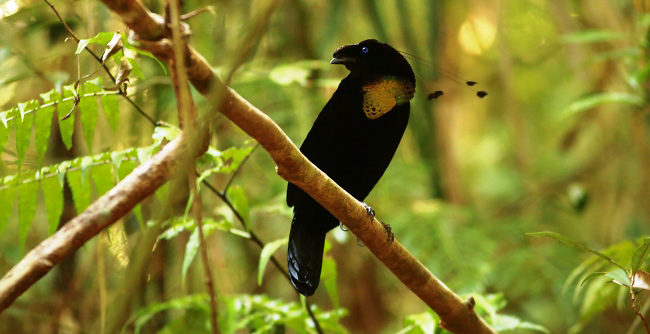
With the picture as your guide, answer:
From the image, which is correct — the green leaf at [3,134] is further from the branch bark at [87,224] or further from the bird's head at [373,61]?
the bird's head at [373,61]

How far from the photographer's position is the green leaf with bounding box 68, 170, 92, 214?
1420mm

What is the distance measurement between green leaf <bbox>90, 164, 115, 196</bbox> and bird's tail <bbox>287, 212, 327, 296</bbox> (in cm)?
54

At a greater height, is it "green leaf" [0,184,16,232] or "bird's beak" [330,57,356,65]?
"bird's beak" [330,57,356,65]

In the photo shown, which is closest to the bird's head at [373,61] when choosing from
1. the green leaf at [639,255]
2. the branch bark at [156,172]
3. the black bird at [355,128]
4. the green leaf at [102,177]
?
the black bird at [355,128]

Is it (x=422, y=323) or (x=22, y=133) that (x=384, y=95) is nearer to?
(x=422, y=323)

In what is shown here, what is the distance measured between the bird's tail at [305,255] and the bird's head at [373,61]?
0.46 m

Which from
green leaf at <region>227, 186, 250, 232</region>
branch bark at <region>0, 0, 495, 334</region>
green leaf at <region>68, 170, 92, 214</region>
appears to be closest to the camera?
branch bark at <region>0, 0, 495, 334</region>

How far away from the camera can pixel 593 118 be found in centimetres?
392

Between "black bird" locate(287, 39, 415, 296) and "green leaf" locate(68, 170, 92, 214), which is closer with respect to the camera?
"green leaf" locate(68, 170, 92, 214)

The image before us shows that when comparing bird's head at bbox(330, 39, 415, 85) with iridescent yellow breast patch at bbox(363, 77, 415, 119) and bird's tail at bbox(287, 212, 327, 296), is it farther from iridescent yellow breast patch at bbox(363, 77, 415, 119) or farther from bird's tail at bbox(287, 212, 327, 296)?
bird's tail at bbox(287, 212, 327, 296)

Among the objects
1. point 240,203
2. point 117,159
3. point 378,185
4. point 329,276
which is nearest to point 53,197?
point 117,159

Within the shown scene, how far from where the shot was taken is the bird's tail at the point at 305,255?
5.65 feet

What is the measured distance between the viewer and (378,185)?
10.5ft

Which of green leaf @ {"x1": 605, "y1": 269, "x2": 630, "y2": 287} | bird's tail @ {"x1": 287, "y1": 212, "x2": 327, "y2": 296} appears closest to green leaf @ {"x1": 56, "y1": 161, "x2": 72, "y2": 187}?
bird's tail @ {"x1": 287, "y1": 212, "x2": 327, "y2": 296}
